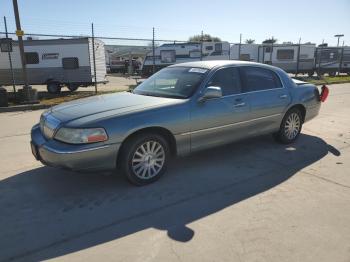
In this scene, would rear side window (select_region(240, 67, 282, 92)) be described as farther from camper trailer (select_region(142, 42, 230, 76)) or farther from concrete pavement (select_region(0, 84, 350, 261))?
camper trailer (select_region(142, 42, 230, 76))

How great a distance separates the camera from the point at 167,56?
30375mm

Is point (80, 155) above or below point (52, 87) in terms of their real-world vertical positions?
above

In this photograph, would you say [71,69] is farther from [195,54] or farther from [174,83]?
[195,54]

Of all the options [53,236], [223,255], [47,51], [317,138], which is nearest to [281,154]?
[317,138]

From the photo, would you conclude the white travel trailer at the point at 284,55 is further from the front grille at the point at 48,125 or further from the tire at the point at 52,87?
the front grille at the point at 48,125

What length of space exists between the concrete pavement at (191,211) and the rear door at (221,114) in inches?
19.4

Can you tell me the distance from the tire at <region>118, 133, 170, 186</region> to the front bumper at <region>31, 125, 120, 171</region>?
6.5 inches

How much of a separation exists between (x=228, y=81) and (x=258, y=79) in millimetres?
785

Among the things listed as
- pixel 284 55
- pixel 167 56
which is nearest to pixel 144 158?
pixel 167 56

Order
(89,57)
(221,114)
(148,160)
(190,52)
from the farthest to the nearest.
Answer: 1. (190,52)
2. (89,57)
3. (221,114)
4. (148,160)

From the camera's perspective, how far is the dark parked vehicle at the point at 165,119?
4.18 m

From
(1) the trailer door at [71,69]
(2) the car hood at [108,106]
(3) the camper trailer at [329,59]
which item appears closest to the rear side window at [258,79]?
(2) the car hood at [108,106]

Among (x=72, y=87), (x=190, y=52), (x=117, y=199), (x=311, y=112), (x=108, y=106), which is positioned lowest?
(x=72, y=87)

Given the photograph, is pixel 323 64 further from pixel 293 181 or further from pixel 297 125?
pixel 293 181
